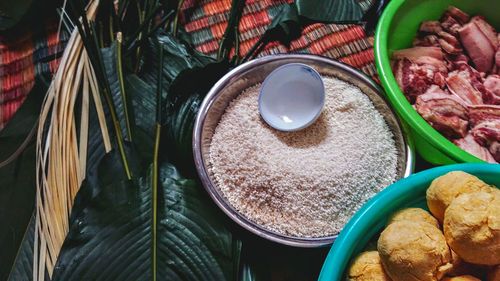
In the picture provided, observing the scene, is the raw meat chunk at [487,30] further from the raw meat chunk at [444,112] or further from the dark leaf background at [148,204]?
the dark leaf background at [148,204]

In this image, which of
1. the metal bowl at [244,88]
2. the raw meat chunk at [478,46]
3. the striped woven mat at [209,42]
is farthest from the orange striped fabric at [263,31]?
the raw meat chunk at [478,46]

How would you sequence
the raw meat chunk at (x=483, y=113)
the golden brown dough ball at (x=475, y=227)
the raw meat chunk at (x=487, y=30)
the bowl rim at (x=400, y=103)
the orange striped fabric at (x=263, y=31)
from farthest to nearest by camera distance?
the orange striped fabric at (x=263, y=31), the raw meat chunk at (x=487, y=30), the raw meat chunk at (x=483, y=113), the bowl rim at (x=400, y=103), the golden brown dough ball at (x=475, y=227)

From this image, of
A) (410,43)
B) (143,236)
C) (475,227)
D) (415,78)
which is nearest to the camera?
(475,227)

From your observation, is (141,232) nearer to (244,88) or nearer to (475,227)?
(244,88)

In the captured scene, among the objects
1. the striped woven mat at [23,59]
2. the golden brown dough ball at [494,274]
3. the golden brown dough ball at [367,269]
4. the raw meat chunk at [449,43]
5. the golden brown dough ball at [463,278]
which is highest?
the striped woven mat at [23,59]

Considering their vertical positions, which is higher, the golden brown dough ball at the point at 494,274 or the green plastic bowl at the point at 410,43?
the green plastic bowl at the point at 410,43

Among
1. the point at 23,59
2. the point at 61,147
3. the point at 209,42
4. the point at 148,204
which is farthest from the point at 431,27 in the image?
the point at 23,59

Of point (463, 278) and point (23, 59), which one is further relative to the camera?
point (23, 59)
